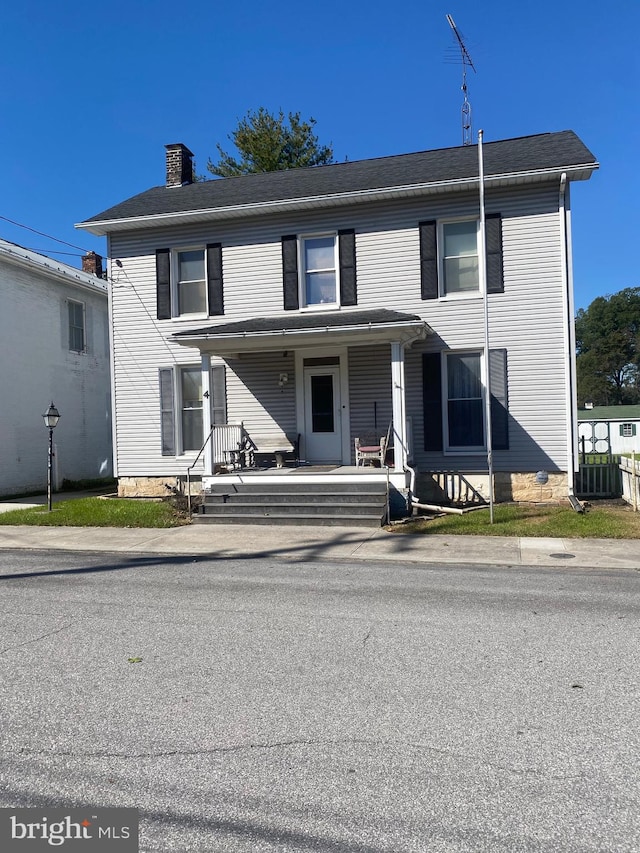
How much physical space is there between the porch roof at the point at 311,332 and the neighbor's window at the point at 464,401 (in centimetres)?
114

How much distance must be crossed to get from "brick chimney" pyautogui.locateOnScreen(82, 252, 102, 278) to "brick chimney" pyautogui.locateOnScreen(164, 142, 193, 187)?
23.1ft

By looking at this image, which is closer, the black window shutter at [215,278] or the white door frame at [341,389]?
the white door frame at [341,389]

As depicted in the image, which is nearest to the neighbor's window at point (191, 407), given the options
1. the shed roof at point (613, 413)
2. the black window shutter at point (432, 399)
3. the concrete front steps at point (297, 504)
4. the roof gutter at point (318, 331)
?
the roof gutter at point (318, 331)

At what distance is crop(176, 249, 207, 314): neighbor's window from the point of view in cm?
1543

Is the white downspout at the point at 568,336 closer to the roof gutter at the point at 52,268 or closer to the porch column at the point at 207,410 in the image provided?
the porch column at the point at 207,410

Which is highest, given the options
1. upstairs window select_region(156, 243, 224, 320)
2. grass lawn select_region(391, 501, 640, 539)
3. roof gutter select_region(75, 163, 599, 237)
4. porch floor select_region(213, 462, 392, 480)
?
roof gutter select_region(75, 163, 599, 237)

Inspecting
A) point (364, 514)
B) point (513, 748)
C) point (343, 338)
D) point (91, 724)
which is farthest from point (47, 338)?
point (513, 748)

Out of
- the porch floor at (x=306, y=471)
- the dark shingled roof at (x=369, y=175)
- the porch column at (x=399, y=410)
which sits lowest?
the porch floor at (x=306, y=471)

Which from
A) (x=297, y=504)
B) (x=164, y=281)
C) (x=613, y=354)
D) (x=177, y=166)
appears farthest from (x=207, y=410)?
(x=613, y=354)

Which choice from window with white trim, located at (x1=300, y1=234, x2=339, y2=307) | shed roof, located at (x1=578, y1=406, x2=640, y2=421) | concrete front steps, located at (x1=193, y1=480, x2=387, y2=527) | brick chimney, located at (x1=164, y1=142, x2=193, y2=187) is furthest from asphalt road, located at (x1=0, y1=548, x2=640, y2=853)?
shed roof, located at (x1=578, y1=406, x2=640, y2=421)

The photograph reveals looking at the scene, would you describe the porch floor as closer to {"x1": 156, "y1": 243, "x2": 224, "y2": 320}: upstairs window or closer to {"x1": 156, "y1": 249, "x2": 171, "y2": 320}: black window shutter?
{"x1": 156, "y1": 243, "x2": 224, "y2": 320}: upstairs window

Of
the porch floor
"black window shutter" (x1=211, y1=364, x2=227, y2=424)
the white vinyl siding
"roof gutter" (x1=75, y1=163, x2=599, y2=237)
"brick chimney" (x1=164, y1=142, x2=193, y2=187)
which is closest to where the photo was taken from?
the porch floor

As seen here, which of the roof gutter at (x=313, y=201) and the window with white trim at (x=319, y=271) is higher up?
the roof gutter at (x=313, y=201)

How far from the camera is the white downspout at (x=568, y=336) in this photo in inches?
520
